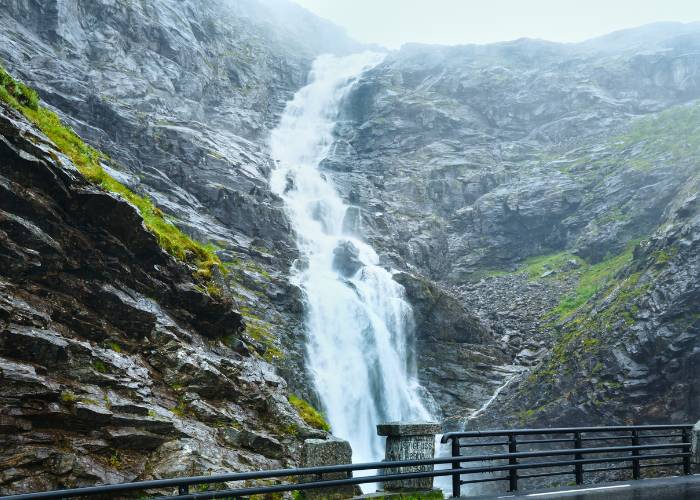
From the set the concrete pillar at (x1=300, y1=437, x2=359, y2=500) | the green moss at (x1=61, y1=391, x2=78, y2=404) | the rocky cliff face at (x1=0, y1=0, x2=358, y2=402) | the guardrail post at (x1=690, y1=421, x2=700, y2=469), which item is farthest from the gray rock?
the concrete pillar at (x1=300, y1=437, x2=359, y2=500)

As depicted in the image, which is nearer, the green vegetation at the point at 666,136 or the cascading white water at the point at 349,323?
the cascading white water at the point at 349,323

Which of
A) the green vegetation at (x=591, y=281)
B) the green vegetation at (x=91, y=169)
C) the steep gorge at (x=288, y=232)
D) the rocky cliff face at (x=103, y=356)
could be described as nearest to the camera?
the rocky cliff face at (x=103, y=356)

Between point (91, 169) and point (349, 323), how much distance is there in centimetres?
2506

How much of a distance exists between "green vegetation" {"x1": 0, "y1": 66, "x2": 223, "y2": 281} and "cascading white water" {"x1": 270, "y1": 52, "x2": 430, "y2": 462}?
641 inches

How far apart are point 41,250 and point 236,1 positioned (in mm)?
120896

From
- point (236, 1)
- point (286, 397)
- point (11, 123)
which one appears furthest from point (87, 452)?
point (236, 1)

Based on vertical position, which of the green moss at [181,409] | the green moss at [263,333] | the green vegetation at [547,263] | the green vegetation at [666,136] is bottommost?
the green moss at [181,409]

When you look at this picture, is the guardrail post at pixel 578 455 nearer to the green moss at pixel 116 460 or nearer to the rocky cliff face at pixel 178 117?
the green moss at pixel 116 460

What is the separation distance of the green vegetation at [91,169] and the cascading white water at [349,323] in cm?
1629

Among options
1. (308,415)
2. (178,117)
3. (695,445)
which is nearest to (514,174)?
(178,117)

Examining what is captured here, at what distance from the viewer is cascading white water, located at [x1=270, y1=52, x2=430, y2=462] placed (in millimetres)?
34531

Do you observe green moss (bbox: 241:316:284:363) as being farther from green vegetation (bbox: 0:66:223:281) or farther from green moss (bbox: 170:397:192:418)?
green moss (bbox: 170:397:192:418)

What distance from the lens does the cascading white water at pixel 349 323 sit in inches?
1359

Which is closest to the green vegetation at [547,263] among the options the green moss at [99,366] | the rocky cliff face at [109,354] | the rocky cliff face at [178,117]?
the rocky cliff face at [178,117]
